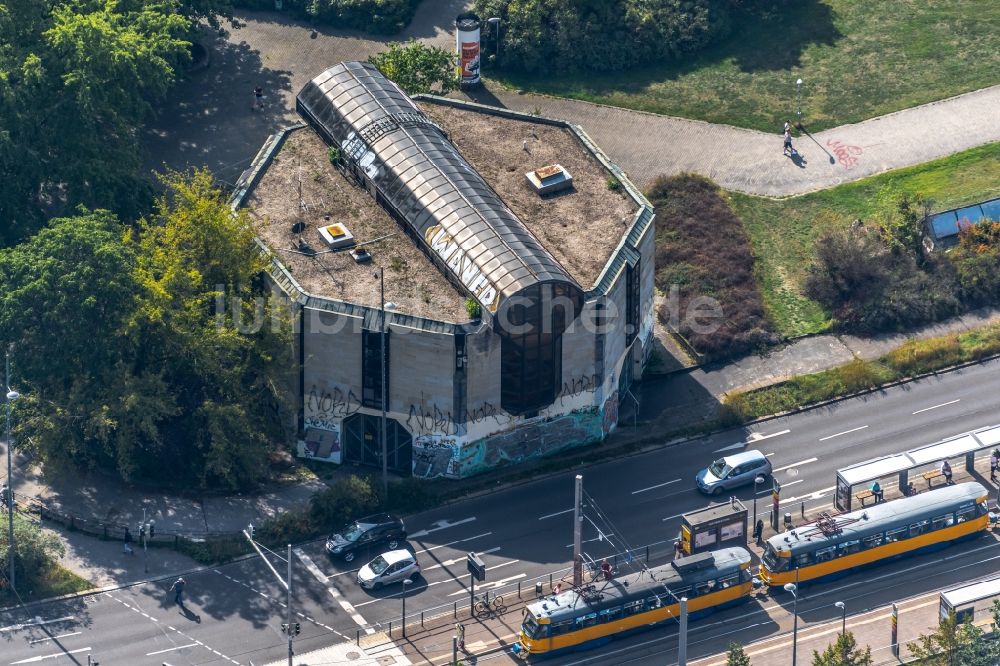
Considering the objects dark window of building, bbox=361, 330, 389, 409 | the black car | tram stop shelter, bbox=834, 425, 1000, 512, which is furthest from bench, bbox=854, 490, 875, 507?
dark window of building, bbox=361, 330, 389, 409

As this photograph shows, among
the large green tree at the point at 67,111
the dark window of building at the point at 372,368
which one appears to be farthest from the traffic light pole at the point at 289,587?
the large green tree at the point at 67,111

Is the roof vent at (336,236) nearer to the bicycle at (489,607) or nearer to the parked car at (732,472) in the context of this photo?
→ the bicycle at (489,607)

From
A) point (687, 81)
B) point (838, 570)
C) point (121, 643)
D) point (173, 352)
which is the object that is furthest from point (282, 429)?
point (687, 81)

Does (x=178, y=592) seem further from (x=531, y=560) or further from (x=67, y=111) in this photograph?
(x=67, y=111)

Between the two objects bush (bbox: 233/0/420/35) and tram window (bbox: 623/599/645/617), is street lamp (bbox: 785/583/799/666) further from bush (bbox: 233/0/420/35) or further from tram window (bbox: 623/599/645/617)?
bush (bbox: 233/0/420/35)

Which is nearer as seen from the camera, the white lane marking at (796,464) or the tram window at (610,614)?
the tram window at (610,614)

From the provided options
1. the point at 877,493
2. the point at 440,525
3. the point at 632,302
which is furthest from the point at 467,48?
the point at 877,493
